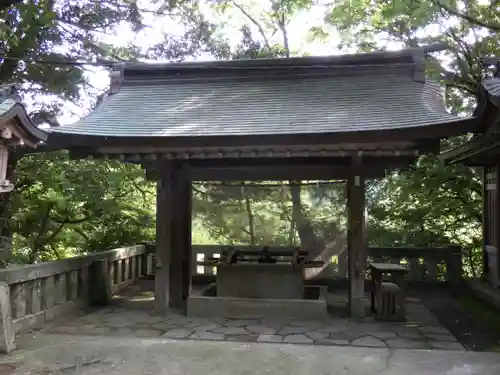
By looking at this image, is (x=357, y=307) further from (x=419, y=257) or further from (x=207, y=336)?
(x=419, y=257)

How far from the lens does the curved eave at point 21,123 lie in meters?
5.30

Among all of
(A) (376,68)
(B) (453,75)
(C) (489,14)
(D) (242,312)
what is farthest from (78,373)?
A: (C) (489,14)

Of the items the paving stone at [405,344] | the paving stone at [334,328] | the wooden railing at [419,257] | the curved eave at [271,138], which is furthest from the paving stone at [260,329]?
the wooden railing at [419,257]

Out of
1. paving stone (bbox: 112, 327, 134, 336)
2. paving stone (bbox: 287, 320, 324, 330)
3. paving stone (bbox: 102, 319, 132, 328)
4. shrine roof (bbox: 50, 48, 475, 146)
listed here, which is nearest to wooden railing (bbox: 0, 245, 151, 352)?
paving stone (bbox: 102, 319, 132, 328)

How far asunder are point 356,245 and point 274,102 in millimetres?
3154

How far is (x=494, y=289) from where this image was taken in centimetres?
909

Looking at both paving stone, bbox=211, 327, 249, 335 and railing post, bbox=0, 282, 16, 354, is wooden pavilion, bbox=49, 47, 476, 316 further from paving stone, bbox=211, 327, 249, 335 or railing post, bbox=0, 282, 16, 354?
railing post, bbox=0, 282, 16, 354

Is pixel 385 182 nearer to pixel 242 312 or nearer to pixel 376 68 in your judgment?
pixel 376 68

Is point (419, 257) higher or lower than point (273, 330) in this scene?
higher

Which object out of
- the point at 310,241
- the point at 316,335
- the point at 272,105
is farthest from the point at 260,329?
the point at 272,105

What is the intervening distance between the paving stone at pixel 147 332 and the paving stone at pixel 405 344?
135 inches

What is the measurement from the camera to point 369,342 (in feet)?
21.3

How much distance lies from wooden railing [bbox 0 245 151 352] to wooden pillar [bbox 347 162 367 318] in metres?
4.82

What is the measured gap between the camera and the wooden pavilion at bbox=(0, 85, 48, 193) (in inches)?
211
